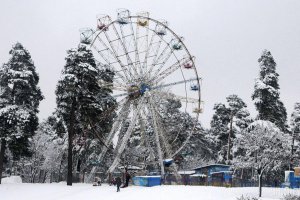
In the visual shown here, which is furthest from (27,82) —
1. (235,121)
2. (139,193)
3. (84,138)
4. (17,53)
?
(235,121)

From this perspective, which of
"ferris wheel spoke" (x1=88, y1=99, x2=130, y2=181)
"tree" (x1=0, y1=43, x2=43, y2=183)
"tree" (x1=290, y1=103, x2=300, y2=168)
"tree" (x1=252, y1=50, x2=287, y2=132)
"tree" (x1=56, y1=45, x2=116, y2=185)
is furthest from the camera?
"tree" (x1=290, y1=103, x2=300, y2=168)

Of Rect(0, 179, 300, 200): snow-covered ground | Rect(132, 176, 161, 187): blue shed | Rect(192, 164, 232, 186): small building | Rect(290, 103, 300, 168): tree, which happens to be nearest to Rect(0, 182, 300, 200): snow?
Rect(0, 179, 300, 200): snow-covered ground

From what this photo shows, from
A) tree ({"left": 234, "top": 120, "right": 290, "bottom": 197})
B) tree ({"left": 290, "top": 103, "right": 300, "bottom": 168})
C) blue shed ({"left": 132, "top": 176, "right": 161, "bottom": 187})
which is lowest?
blue shed ({"left": 132, "top": 176, "right": 161, "bottom": 187})

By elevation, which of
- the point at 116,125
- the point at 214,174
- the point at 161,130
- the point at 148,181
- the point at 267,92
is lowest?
the point at 148,181

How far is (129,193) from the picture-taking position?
30.4 metres

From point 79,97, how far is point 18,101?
20.4 feet

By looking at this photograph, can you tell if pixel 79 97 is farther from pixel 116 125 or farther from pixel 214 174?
pixel 214 174

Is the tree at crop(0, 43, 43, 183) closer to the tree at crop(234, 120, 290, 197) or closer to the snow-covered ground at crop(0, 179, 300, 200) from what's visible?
the snow-covered ground at crop(0, 179, 300, 200)

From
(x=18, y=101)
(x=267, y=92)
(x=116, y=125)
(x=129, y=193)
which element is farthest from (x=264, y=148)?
(x=18, y=101)

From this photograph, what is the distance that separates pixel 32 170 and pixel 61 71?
34.7m

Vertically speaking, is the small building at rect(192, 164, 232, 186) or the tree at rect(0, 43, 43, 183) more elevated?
the tree at rect(0, 43, 43, 183)

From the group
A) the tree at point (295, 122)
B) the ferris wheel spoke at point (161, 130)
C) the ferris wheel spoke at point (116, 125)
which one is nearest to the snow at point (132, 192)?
the ferris wheel spoke at point (116, 125)

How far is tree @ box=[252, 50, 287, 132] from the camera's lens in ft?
152

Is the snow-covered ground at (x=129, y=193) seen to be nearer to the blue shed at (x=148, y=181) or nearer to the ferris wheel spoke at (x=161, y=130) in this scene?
the blue shed at (x=148, y=181)
